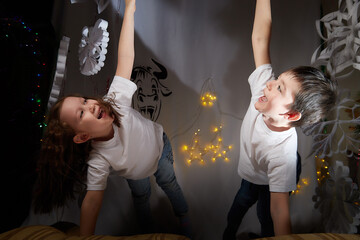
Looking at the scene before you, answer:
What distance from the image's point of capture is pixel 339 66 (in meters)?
0.89

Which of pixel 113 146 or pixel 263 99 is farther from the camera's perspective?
pixel 113 146

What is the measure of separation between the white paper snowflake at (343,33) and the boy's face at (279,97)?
0.16 meters

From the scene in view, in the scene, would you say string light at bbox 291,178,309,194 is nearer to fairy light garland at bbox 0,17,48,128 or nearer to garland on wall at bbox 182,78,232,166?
garland on wall at bbox 182,78,232,166

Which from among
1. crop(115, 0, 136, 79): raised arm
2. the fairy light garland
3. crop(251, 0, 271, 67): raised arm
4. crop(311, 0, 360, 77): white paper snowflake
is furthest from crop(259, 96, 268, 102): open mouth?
the fairy light garland

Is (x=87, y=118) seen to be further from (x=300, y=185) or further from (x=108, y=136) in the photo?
(x=300, y=185)

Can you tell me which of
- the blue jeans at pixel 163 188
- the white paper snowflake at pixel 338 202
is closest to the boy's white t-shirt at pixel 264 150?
the white paper snowflake at pixel 338 202

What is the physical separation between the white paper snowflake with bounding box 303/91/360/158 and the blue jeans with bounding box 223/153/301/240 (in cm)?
8

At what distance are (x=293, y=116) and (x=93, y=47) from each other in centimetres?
80

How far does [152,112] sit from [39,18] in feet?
2.55

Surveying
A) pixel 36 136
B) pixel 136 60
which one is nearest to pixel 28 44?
pixel 36 136

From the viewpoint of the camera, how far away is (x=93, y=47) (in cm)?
113

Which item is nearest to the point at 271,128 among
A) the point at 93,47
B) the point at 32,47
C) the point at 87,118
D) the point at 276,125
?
the point at 276,125

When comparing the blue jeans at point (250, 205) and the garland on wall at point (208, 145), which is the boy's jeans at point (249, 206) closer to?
the blue jeans at point (250, 205)

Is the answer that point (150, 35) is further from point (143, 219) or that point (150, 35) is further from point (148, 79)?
point (143, 219)
